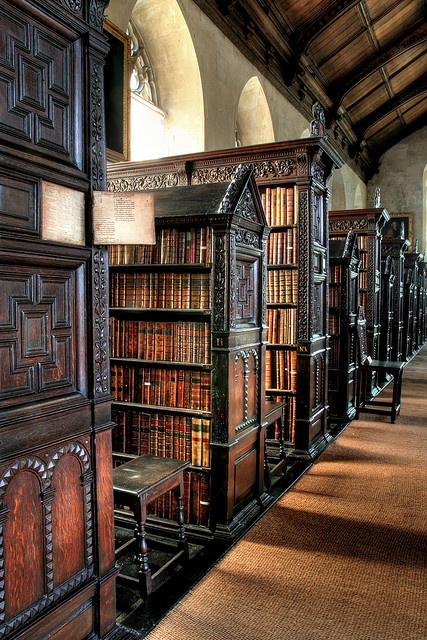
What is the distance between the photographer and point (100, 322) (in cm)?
202

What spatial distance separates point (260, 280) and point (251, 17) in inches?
235

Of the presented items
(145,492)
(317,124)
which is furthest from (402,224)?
(145,492)

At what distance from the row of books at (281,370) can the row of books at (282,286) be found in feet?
1.62

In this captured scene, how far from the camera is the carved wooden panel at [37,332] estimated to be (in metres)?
1.66

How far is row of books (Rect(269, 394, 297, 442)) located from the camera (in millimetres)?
4871

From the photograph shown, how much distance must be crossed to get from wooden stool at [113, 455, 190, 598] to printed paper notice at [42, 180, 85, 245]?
1.23 meters

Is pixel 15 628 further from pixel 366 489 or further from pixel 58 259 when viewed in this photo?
pixel 366 489

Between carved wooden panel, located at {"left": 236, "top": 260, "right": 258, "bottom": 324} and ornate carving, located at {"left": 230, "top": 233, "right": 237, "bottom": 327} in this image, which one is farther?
carved wooden panel, located at {"left": 236, "top": 260, "right": 258, "bottom": 324}

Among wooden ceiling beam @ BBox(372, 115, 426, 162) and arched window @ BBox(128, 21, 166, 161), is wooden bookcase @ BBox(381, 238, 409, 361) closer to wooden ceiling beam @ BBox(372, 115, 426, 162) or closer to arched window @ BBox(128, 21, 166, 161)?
arched window @ BBox(128, 21, 166, 161)

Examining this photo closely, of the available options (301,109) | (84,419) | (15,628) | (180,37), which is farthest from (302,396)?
(301,109)

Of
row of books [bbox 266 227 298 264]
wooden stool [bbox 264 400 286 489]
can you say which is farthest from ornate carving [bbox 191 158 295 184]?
wooden stool [bbox 264 400 286 489]

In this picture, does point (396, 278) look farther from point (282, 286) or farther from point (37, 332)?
point (37, 332)

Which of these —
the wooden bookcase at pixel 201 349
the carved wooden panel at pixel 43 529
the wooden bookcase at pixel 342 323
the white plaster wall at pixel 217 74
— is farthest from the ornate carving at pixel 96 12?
the white plaster wall at pixel 217 74

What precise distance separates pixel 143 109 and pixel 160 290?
13.7 ft
